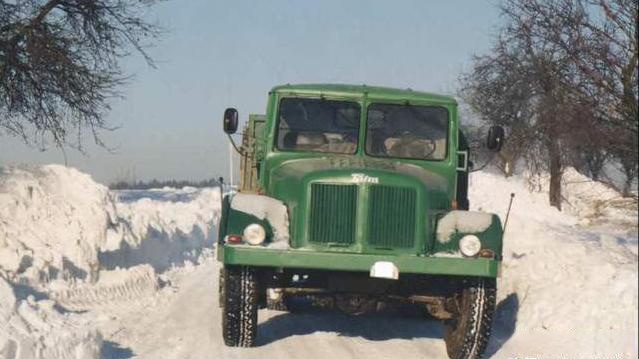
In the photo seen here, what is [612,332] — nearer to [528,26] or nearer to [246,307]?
[246,307]

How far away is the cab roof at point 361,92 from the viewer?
1059 centimetres

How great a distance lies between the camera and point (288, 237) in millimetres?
9227

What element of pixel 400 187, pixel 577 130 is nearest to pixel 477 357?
pixel 400 187

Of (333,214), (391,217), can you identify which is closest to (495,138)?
(391,217)

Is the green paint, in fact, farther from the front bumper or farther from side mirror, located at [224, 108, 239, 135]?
side mirror, located at [224, 108, 239, 135]

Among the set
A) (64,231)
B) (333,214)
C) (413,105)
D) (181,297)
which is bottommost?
(181,297)

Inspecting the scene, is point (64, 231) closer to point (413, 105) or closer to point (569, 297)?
point (413, 105)

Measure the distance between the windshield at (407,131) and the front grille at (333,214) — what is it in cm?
139

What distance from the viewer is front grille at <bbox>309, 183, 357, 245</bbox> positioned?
9.07 m

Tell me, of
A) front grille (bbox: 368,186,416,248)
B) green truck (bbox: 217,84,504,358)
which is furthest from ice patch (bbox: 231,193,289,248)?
front grille (bbox: 368,186,416,248)

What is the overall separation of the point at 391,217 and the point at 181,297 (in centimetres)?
534

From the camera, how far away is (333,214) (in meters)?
9.08

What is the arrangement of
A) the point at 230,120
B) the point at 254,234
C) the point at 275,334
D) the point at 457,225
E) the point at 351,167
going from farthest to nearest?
1. the point at 275,334
2. the point at 230,120
3. the point at 351,167
4. the point at 457,225
5. the point at 254,234

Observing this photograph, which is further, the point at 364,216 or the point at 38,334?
the point at 364,216
